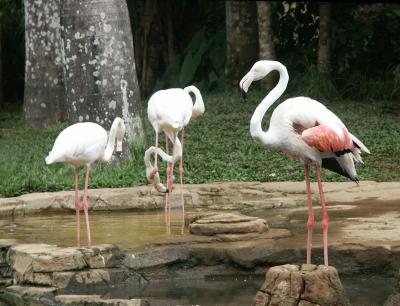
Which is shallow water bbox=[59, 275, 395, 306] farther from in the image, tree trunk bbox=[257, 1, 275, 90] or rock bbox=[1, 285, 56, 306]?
tree trunk bbox=[257, 1, 275, 90]

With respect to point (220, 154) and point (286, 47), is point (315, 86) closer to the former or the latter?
point (286, 47)

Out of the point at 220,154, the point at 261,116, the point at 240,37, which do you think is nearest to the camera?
the point at 261,116

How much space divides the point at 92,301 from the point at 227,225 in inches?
51.7

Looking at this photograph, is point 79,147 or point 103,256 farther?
point 79,147

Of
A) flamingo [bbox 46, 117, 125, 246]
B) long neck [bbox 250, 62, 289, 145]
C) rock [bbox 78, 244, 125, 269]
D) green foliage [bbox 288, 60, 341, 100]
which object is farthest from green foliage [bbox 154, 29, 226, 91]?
rock [bbox 78, 244, 125, 269]

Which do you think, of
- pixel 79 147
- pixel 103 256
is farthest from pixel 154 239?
pixel 79 147

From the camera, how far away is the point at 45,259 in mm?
6066

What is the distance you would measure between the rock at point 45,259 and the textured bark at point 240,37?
8.55 meters

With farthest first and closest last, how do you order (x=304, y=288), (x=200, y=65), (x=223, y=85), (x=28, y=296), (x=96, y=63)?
(x=200, y=65), (x=223, y=85), (x=96, y=63), (x=28, y=296), (x=304, y=288)

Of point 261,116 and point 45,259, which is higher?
point 261,116

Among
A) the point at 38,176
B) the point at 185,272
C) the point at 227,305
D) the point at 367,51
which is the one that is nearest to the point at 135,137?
the point at 38,176

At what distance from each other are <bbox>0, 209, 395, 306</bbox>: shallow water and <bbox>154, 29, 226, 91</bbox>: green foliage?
24.5 feet

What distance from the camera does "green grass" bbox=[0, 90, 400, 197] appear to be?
350 inches

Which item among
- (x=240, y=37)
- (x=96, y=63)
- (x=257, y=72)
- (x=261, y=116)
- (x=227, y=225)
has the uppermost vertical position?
(x=240, y=37)
